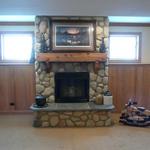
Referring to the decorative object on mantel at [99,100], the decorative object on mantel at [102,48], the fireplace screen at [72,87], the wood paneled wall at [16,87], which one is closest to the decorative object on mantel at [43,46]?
the fireplace screen at [72,87]

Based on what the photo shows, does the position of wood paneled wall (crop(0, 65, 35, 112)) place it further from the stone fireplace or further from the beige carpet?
the beige carpet

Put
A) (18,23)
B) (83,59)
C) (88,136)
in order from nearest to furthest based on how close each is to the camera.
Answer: (88,136) → (83,59) → (18,23)

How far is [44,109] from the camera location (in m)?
4.86

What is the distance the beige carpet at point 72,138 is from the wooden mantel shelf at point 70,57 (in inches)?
58.0

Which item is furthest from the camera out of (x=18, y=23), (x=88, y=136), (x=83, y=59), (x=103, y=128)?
(x=18, y=23)

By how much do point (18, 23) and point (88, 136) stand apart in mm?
3300

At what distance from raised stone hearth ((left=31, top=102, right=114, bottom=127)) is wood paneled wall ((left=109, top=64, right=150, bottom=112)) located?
112 centimetres

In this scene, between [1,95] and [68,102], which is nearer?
[68,102]

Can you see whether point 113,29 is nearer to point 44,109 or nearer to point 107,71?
point 107,71

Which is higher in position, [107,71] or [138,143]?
[107,71]

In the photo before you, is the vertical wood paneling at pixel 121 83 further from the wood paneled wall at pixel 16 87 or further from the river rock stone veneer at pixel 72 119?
the wood paneled wall at pixel 16 87

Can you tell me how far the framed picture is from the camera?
5.40m

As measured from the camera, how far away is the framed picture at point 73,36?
5402 millimetres

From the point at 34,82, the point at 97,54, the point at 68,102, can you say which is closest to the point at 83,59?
the point at 97,54
